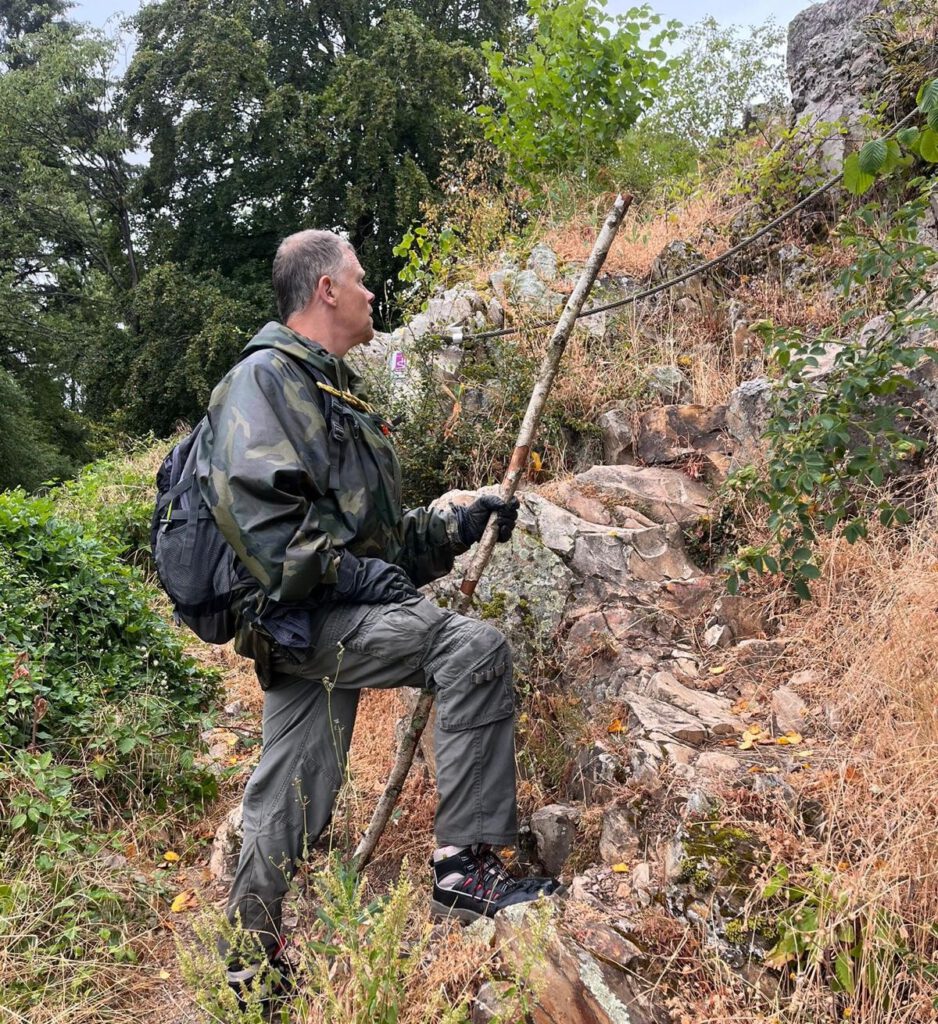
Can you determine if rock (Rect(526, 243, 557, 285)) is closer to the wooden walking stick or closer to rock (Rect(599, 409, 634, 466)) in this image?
rock (Rect(599, 409, 634, 466))

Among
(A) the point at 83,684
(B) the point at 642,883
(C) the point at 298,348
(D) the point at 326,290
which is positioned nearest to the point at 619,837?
(B) the point at 642,883

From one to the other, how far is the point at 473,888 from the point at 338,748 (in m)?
0.57

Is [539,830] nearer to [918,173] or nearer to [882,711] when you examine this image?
[882,711]

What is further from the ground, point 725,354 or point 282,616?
point 725,354

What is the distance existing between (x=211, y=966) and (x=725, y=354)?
203 inches

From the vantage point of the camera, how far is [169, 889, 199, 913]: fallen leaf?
3326mm

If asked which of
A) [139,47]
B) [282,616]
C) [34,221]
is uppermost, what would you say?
[139,47]

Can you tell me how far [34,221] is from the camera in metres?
20.0

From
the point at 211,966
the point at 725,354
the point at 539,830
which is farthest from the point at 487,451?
the point at 211,966

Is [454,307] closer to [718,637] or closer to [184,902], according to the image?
[718,637]

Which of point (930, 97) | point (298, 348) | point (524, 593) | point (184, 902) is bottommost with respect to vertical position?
point (184, 902)

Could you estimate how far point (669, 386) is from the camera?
5.62m

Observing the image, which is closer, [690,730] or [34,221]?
[690,730]

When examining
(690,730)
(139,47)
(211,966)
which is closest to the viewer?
(211,966)
